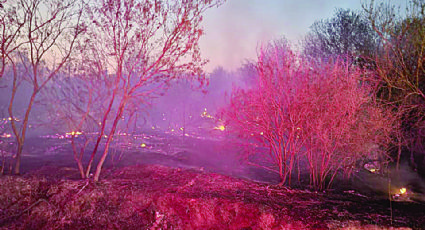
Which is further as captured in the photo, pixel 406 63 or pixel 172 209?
pixel 406 63

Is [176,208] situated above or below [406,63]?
below

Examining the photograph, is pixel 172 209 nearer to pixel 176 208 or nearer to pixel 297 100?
pixel 176 208

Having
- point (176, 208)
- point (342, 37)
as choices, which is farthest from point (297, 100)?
point (342, 37)

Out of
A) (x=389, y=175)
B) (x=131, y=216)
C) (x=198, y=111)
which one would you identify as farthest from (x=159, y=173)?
(x=198, y=111)

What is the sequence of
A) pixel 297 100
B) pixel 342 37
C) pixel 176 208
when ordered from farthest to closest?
pixel 342 37 → pixel 297 100 → pixel 176 208

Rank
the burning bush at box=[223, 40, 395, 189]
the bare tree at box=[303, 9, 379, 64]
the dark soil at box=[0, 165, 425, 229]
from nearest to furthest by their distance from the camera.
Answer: the dark soil at box=[0, 165, 425, 229] → the burning bush at box=[223, 40, 395, 189] → the bare tree at box=[303, 9, 379, 64]

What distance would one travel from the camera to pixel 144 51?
9719 millimetres

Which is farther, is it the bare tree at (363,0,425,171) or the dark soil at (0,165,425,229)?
the bare tree at (363,0,425,171)

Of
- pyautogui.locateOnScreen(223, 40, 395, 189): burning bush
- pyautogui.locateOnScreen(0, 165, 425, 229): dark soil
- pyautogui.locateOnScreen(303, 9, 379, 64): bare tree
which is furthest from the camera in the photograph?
pyautogui.locateOnScreen(303, 9, 379, 64): bare tree

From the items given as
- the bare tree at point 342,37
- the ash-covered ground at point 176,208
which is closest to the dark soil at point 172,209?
the ash-covered ground at point 176,208

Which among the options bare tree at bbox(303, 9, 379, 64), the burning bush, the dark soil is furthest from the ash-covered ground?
bare tree at bbox(303, 9, 379, 64)

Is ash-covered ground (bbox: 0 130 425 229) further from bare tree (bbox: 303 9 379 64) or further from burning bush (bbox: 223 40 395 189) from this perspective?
bare tree (bbox: 303 9 379 64)

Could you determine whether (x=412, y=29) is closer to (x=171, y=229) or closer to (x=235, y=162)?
(x=171, y=229)

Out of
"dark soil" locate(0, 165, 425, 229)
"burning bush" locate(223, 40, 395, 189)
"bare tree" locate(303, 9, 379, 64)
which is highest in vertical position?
"bare tree" locate(303, 9, 379, 64)
